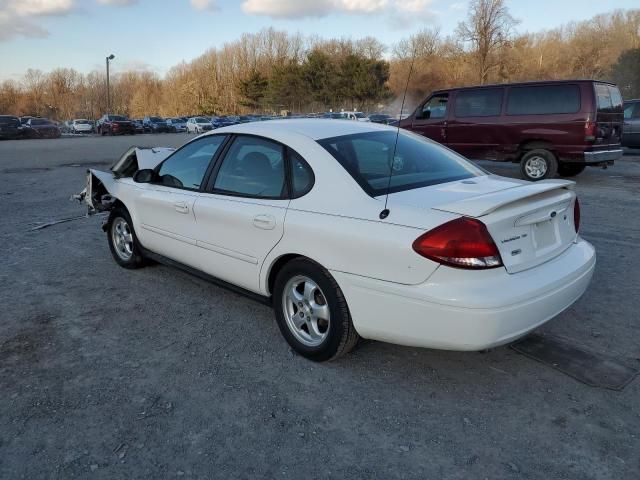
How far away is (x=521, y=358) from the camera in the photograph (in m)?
3.37

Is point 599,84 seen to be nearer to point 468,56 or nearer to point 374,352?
point 374,352

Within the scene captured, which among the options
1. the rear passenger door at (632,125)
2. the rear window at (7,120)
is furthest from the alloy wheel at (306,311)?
the rear window at (7,120)

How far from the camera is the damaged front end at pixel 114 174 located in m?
5.46

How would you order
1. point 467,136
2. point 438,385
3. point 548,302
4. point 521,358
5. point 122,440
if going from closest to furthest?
point 122,440 < point 548,302 < point 438,385 < point 521,358 < point 467,136

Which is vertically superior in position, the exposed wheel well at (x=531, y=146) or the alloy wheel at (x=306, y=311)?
the exposed wheel well at (x=531, y=146)

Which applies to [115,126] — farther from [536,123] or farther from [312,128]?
[312,128]

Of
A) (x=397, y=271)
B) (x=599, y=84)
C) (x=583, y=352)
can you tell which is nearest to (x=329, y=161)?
(x=397, y=271)

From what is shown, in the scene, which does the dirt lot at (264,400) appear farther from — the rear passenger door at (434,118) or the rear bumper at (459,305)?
the rear passenger door at (434,118)

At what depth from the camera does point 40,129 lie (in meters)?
35.2

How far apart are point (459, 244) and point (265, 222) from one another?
1.33 m

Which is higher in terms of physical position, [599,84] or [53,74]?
[53,74]

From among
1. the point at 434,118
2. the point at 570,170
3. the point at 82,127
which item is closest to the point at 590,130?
the point at 570,170

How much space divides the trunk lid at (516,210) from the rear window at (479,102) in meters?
8.24

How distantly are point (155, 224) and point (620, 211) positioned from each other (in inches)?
270
